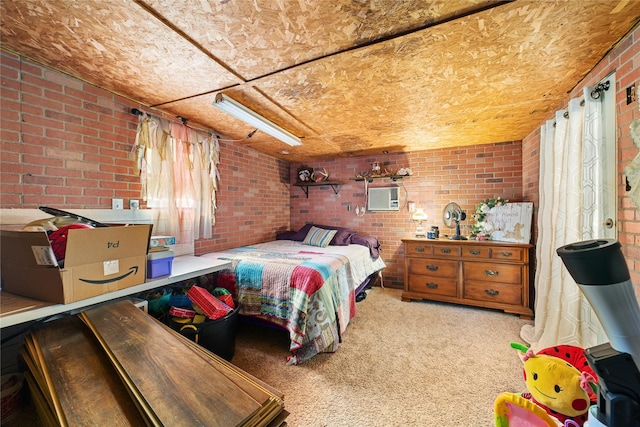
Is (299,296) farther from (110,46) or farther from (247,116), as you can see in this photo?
(110,46)

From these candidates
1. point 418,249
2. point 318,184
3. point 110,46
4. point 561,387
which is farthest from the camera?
point 318,184

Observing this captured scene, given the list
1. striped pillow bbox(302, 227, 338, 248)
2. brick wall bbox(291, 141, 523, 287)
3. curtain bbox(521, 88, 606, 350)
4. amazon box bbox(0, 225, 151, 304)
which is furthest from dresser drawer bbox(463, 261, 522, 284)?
amazon box bbox(0, 225, 151, 304)

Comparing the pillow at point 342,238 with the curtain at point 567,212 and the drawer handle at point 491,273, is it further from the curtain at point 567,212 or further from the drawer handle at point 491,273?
the curtain at point 567,212

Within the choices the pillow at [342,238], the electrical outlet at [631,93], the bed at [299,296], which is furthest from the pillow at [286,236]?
the electrical outlet at [631,93]

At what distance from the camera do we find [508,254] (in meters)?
2.80

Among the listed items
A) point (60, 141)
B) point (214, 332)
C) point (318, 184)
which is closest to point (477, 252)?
point (318, 184)

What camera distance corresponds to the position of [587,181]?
1.63 m

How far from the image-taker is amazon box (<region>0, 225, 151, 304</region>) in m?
1.18

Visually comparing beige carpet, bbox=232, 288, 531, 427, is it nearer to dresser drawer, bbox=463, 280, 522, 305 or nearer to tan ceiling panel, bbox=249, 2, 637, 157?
dresser drawer, bbox=463, 280, 522, 305

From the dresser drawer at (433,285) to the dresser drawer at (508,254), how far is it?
1.88 ft

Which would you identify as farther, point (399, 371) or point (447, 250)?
point (447, 250)

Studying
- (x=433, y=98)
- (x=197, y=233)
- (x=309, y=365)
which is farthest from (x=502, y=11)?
(x=197, y=233)

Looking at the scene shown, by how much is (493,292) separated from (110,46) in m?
4.15

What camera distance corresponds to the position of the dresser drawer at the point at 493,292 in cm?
276
